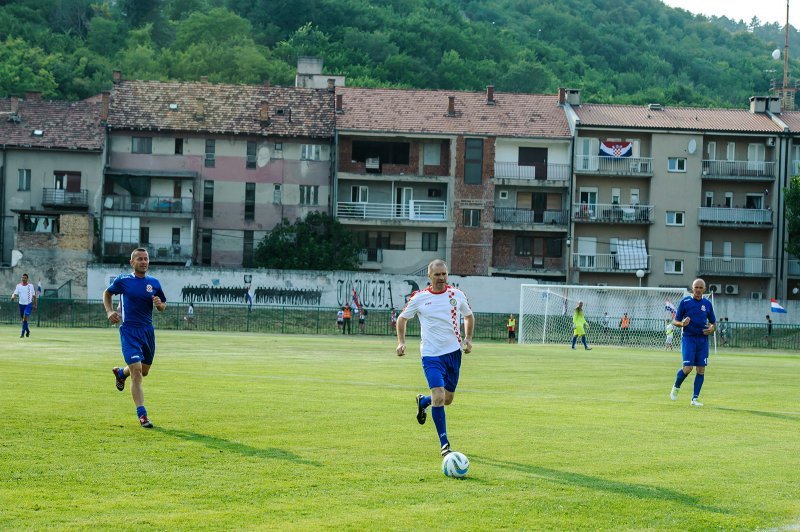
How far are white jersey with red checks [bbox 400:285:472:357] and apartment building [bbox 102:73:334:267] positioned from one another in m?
69.1

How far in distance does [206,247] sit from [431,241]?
1598cm

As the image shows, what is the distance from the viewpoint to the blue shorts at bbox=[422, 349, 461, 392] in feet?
44.2

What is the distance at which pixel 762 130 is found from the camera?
3334 inches

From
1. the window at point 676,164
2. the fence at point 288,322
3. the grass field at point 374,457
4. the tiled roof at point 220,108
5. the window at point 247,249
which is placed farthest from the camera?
the window at point 676,164

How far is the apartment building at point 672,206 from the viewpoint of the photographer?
3300 inches

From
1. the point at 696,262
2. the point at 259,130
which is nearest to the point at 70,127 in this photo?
the point at 259,130

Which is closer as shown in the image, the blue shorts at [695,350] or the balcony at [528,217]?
the blue shorts at [695,350]

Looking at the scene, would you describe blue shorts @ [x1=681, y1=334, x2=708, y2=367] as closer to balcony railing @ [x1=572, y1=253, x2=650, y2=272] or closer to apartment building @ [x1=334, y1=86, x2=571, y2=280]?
apartment building @ [x1=334, y1=86, x2=571, y2=280]

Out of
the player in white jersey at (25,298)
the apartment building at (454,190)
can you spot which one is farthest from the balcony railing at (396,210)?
the player in white jersey at (25,298)

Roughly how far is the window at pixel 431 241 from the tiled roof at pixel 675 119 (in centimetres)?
1310

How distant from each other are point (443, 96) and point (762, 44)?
10761cm

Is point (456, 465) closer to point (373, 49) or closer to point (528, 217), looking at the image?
point (528, 217)

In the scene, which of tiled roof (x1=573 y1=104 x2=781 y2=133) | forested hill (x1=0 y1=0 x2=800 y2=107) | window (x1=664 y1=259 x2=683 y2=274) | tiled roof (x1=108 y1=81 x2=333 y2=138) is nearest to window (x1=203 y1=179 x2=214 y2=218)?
tiled roof (x1=108 y1=81 x2=333 y2=138)

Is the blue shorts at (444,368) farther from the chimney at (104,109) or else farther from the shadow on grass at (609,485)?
the chimney at (104,109)
